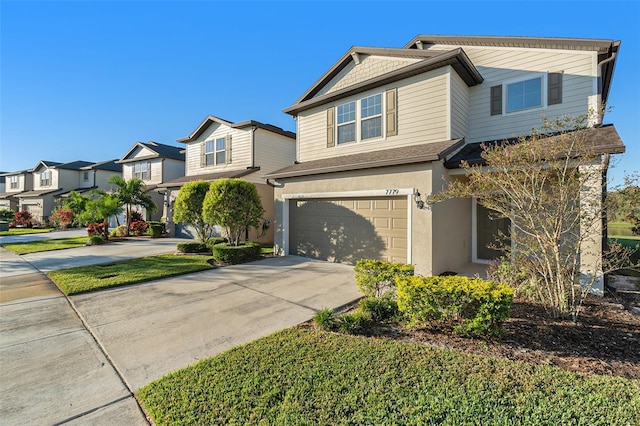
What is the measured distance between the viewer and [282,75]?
15586 millimetres

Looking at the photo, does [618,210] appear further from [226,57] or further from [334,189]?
[226,57]

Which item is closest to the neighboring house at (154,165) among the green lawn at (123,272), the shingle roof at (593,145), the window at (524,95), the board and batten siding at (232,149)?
the board and batten siding at (232,149)

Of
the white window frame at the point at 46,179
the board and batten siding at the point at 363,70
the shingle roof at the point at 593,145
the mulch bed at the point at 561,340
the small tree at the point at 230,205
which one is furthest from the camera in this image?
the white window frame at the point at 46,179

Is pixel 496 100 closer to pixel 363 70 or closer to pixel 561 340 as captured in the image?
pixel 363 70

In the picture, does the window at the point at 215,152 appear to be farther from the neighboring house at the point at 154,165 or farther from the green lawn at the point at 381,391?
the green lawn at the point at 381,391

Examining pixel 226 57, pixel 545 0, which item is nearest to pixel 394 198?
pixel 545 0

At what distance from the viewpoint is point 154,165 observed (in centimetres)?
2162

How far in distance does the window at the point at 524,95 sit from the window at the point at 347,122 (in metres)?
5.16

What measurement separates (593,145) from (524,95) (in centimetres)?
384

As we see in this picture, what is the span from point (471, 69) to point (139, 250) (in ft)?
49.0

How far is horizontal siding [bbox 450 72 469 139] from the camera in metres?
8.52

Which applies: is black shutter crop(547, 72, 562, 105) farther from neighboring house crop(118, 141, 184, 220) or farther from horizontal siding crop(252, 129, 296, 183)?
neighboring house crop(118, 141, 184, 220)

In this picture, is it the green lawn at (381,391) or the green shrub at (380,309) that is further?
the green shrub at (380,309)

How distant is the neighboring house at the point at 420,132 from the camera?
772 cm
